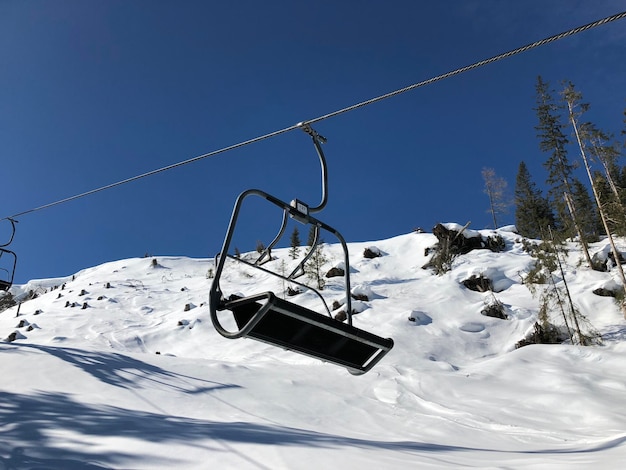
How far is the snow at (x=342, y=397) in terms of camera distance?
13.2 ft

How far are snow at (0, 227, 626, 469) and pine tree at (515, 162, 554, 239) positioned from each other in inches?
812

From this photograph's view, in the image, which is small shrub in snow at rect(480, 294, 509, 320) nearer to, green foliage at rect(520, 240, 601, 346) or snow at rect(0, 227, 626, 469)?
snow at rect(0, 227, 626, 469)

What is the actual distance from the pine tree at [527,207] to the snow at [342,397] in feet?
67.7

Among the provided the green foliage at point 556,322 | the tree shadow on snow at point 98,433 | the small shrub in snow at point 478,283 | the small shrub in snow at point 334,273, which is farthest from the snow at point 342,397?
the small shrub in snow at point 334,273

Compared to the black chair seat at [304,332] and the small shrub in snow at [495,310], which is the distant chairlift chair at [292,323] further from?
the small shrub in snow at [495,310]

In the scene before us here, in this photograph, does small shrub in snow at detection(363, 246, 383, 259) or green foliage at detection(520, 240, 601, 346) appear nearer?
green foliage at detection(520, 240, 601, 346)

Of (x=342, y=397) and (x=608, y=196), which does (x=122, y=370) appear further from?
(x=608, y=196)

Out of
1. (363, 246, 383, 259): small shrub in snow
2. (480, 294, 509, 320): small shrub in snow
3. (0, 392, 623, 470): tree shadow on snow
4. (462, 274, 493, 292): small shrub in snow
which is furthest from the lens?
(363, 246, 383, 259): small shrub in snow

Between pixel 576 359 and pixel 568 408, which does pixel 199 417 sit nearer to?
pixel 568 408

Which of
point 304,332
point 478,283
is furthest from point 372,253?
point 304,332

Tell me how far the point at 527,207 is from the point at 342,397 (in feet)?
148

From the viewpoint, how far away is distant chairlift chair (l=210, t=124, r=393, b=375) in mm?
2592

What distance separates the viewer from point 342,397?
337 inches

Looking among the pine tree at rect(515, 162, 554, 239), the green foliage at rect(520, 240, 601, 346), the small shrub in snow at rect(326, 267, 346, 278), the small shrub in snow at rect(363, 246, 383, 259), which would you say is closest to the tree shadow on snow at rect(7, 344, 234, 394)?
the green foliage at rect(520, 240, 601, 346)
